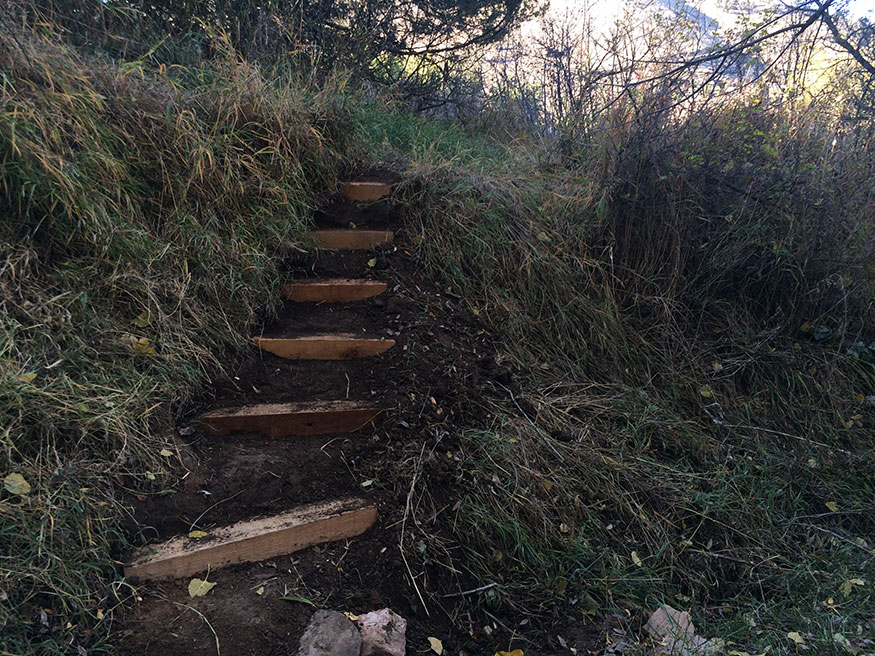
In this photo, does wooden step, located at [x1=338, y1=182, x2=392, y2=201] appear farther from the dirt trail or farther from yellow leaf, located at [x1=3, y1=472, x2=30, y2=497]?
yellow leaf, located at [x1=3, y1=472, x2=30, y2=497]

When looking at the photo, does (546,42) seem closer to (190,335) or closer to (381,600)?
(190,335)

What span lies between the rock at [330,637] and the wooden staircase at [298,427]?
14.1 inches

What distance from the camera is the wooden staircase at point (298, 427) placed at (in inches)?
81.0

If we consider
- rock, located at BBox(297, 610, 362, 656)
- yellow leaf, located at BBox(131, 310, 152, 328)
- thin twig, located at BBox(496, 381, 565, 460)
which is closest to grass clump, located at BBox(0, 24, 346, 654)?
yellow leaf, located at BBox(131, 310, 152, 328)

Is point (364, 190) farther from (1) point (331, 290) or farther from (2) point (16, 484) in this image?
(2) point (16, 484)

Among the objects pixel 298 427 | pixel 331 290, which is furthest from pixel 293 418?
pixel 331 290

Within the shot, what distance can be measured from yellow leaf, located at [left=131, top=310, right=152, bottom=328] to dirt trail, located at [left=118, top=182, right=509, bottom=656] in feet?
1.35

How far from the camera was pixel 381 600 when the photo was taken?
2.12 meters

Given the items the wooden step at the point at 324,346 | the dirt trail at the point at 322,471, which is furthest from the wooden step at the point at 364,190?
the wooden step at the point at 324,346

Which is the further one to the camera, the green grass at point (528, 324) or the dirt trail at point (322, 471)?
the green grass at point (528, 324)

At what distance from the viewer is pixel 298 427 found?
105 inches

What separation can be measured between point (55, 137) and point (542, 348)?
2.63 meters

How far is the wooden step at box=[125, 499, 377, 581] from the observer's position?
2.01 meters

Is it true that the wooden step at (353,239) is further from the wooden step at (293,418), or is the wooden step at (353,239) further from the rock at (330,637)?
the rock at (330,637)
